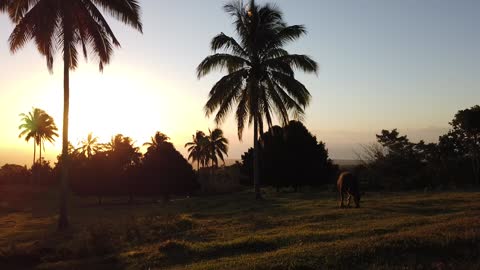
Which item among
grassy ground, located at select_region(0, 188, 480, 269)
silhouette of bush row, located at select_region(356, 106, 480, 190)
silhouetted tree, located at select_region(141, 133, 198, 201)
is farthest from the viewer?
silhouetted tree, located at select_region(141, 133, 198, 201)

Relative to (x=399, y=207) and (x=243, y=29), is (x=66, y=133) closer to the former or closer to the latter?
(x=243, y=29)

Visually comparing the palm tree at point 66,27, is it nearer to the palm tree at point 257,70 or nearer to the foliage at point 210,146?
the palm tree at point 257,70

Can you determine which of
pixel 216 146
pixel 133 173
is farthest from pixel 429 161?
pixel 216 146

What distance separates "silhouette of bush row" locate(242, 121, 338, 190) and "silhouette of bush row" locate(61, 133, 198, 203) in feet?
41.0

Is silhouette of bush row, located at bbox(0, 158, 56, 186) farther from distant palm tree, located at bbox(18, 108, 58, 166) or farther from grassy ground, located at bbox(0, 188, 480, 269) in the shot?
grassy ground, located at bbox(0, 188, 480, 269)

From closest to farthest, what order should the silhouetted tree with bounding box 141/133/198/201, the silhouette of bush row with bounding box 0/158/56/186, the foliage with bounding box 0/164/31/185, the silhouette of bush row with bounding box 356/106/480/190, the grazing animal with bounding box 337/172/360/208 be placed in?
1. the grazing animal with bounding box 337/172/360/208
2. the silhouette of bush row with bounding box 356/106/480/190
3. the silhouetted tree with bounding box 141/133/198/201
4. the silhouette of bush row with bounding box 0/158/56/186
5. the foliage with bounding box 0/164/31/185

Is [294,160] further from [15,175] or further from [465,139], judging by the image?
[15,175]

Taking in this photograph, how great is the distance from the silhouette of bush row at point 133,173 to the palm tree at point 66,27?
37.6m

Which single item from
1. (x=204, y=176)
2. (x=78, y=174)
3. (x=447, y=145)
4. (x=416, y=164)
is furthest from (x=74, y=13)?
(x=204, y=176)

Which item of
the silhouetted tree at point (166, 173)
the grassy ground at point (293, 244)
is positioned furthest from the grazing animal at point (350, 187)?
the silhouetted tree at point (166, 173)

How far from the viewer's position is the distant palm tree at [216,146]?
90.6m

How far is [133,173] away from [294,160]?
76.3 feet

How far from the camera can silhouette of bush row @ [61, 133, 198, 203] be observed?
2557 inches

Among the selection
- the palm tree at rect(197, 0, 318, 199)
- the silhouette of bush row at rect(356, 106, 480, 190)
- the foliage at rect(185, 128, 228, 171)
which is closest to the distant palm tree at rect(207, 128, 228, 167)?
the foliage at rect(185, 128, 228, 171)
